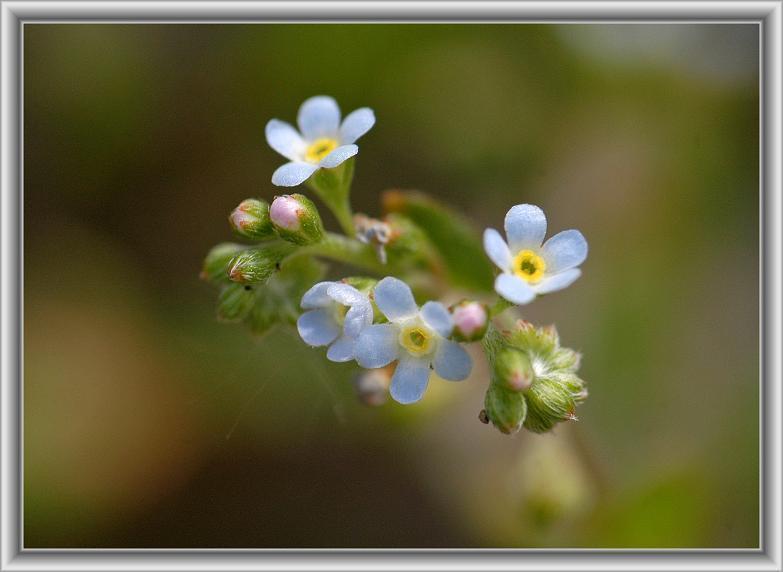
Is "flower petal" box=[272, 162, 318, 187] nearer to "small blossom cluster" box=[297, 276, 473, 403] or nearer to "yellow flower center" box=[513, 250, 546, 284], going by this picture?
"small blossom cluster" box=[297, 276, 473, 403]

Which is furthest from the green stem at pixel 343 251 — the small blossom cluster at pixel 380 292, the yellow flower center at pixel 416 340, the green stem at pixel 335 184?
the yellow flower center at pixel 416 340

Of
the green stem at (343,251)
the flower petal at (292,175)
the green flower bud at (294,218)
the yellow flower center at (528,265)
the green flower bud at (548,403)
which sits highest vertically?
the flower petal at (292,175)

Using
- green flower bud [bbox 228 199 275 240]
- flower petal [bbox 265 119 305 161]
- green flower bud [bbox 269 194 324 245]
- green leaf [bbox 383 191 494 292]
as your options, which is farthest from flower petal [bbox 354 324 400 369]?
green leaf [bbox 383 191 494 292]

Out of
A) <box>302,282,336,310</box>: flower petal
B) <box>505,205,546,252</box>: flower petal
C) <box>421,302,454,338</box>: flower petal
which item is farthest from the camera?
<box>302,282,336,310</box>: flower petal

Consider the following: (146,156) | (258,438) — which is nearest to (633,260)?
(258,438)

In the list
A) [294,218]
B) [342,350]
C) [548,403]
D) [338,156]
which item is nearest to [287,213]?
[294,218]

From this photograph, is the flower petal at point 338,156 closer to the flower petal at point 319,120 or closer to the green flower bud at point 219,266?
the flower petal at point 319,120
